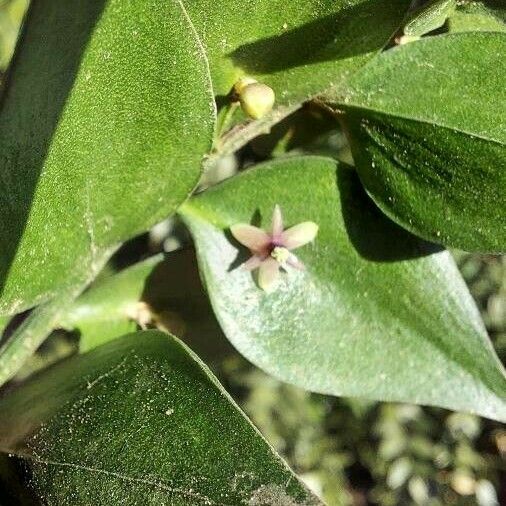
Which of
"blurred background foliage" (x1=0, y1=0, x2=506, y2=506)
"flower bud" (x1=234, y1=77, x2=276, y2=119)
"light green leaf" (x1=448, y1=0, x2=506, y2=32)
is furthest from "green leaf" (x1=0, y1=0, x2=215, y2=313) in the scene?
"blurred background foliage" (x1=0, y1=0, x2=506, y2=506)

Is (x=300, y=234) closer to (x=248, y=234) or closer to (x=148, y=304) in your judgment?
(x=248, y=234)

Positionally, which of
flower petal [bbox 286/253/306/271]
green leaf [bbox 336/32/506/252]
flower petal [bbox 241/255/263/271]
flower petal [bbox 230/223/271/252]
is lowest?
flower petal [bbox 286/253/306/271]

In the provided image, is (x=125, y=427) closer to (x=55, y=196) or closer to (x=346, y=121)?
(x=55, y=196)

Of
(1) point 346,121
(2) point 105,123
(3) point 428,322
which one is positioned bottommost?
(3) point 428,322

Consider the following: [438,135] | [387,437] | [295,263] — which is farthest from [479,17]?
[387,437]

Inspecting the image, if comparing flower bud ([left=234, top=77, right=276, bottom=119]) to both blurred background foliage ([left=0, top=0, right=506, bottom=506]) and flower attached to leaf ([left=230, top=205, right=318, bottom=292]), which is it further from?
blurred background foliage ([left=0, top=0, right=506, bottom=506])

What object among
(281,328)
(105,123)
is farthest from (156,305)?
(105,123)
